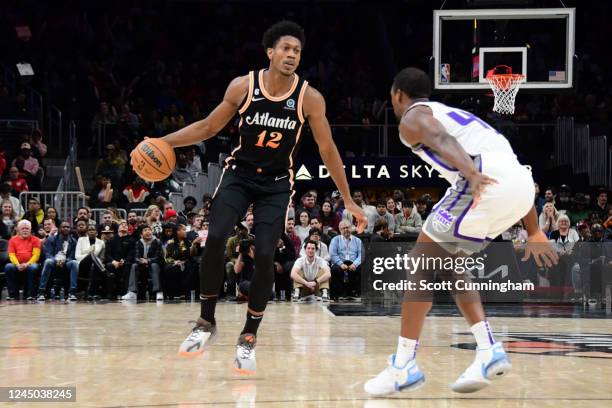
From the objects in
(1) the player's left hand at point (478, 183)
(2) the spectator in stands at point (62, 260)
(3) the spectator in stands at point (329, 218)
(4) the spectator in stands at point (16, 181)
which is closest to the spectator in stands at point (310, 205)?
(3) the spectator in stands at point (329, 218)

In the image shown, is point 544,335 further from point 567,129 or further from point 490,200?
point 567,129

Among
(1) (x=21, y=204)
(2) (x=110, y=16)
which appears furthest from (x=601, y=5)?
(1) (x=21, y=204)

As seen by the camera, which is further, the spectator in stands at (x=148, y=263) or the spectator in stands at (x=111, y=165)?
the spectator in stands at (x=111, y=165)

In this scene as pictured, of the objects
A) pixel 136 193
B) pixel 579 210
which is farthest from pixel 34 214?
pixel 579 210

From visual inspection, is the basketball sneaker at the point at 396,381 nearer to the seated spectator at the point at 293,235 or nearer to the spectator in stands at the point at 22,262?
the seated spectator at the point at 293,235

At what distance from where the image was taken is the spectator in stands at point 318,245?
14203mm

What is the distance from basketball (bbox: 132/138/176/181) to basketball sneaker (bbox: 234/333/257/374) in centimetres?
120

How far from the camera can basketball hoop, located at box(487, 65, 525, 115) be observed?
1457 centimetres

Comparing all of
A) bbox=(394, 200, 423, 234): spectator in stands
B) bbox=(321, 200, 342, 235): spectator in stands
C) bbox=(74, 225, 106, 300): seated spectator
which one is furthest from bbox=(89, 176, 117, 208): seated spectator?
bbox=(394, 200, 423, 234): spectator in stands

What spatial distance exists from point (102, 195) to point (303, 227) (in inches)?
162

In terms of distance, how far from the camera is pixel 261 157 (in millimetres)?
6285

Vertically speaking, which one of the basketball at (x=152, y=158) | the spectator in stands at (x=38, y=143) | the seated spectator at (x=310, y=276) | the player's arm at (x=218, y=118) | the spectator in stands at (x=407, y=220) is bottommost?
the seated spectator at (x=310, y=276)

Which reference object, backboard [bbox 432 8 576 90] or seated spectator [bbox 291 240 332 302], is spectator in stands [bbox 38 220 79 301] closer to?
seated spectator [bbox 291 240 332 302]

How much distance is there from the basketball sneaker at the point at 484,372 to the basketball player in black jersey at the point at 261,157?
1.37 meters
